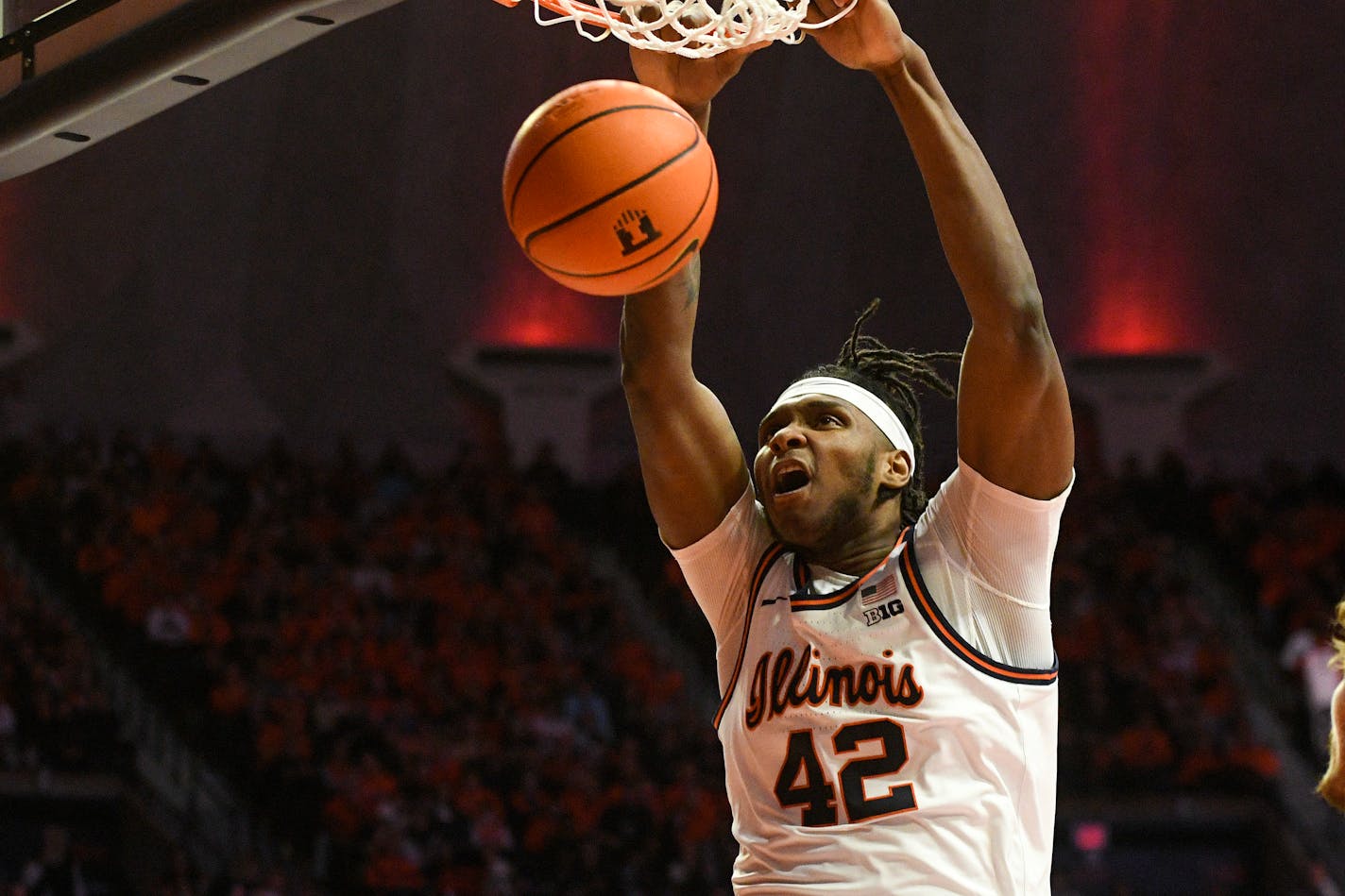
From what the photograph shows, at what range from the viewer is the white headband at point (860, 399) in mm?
3252

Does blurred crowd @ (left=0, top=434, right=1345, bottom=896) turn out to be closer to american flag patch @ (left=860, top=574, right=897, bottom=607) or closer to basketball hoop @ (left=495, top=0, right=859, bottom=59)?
american flag patch @ (left=860, top=574, right=897, bottom=607)

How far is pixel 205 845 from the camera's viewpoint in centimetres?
1023

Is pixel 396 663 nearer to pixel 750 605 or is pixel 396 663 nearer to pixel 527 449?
pixel 527 449

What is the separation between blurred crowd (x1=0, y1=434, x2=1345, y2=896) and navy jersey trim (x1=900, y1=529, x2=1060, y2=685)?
7.17 meters

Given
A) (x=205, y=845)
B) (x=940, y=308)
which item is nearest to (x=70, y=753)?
(x=205, y=845)

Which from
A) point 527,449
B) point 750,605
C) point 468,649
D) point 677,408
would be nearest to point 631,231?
point 677,408

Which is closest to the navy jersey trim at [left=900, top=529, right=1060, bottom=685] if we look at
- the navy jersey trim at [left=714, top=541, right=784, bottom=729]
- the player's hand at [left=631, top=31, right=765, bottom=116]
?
the navy jersey trim at [left=714, top=541, right=784, bottom=729]

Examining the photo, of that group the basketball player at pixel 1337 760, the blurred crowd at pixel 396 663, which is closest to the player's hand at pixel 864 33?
the basketball player at pixel 1337 760

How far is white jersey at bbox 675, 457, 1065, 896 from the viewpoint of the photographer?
9.18 ft

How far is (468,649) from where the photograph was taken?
11711 millimetres

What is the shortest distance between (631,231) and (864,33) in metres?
0.58

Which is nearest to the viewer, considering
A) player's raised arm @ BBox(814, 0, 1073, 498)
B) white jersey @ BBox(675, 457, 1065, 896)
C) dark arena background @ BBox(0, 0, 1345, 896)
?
white jersey @ BBox(675, 457, 1065, 896)

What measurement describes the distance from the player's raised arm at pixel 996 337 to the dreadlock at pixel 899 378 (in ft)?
1.39

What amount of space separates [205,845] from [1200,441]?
10.1 m
